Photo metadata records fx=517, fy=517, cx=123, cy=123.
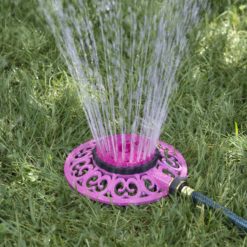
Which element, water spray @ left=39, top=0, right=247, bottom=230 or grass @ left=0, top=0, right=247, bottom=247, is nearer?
grass @ left=0, top=0, right=247, bottom=247

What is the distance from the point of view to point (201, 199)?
191cm

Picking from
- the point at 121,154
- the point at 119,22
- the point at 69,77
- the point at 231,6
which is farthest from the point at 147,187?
the point at 231,6

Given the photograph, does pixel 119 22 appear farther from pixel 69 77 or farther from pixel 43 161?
pixel 43 161

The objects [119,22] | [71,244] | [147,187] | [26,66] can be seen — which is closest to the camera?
[71,244]

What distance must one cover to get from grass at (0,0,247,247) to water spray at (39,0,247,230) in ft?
0.23

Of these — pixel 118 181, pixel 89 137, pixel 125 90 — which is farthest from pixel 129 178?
pixel 125 90

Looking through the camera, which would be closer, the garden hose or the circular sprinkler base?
the garden hose

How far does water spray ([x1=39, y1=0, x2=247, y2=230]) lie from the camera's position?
6.63 ft

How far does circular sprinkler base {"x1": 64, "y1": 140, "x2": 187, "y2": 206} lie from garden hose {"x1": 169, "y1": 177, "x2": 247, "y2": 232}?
4cm

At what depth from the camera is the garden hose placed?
1.84 metres

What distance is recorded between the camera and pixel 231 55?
298 centimetres

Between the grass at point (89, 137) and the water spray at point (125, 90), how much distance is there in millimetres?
70

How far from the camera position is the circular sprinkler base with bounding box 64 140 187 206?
6.50 feet

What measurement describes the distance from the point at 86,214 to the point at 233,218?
1.76ft
